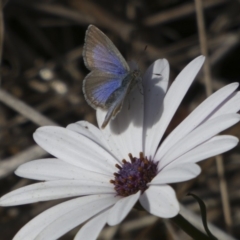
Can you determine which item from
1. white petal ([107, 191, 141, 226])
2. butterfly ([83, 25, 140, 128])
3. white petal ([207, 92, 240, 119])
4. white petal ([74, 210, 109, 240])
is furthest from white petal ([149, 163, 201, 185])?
butterfly ([83, 25, 140, 128])

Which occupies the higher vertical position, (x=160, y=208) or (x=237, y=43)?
(x=237, y=43)

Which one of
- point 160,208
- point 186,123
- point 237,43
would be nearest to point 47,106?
point 237,43

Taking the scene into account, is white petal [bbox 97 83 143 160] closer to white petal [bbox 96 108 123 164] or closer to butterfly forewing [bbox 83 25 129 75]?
white petal [bbox 96 108 123 164]

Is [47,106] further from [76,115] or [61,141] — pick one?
[61,141]

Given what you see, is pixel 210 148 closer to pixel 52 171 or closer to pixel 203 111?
pixel 203 111

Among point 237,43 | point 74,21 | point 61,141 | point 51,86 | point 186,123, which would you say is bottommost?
point 186,123

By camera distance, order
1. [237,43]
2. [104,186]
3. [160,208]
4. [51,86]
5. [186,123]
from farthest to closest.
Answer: [51,86]
[237,43]
[104,186]
[186,123]
[160,208]

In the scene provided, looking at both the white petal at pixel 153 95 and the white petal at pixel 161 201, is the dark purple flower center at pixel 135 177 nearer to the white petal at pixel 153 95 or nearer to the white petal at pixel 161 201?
the white petal at pixel 153 95

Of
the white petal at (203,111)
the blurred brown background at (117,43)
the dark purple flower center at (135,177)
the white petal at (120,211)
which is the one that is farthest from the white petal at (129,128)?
the blurred brown background at (117,43)
